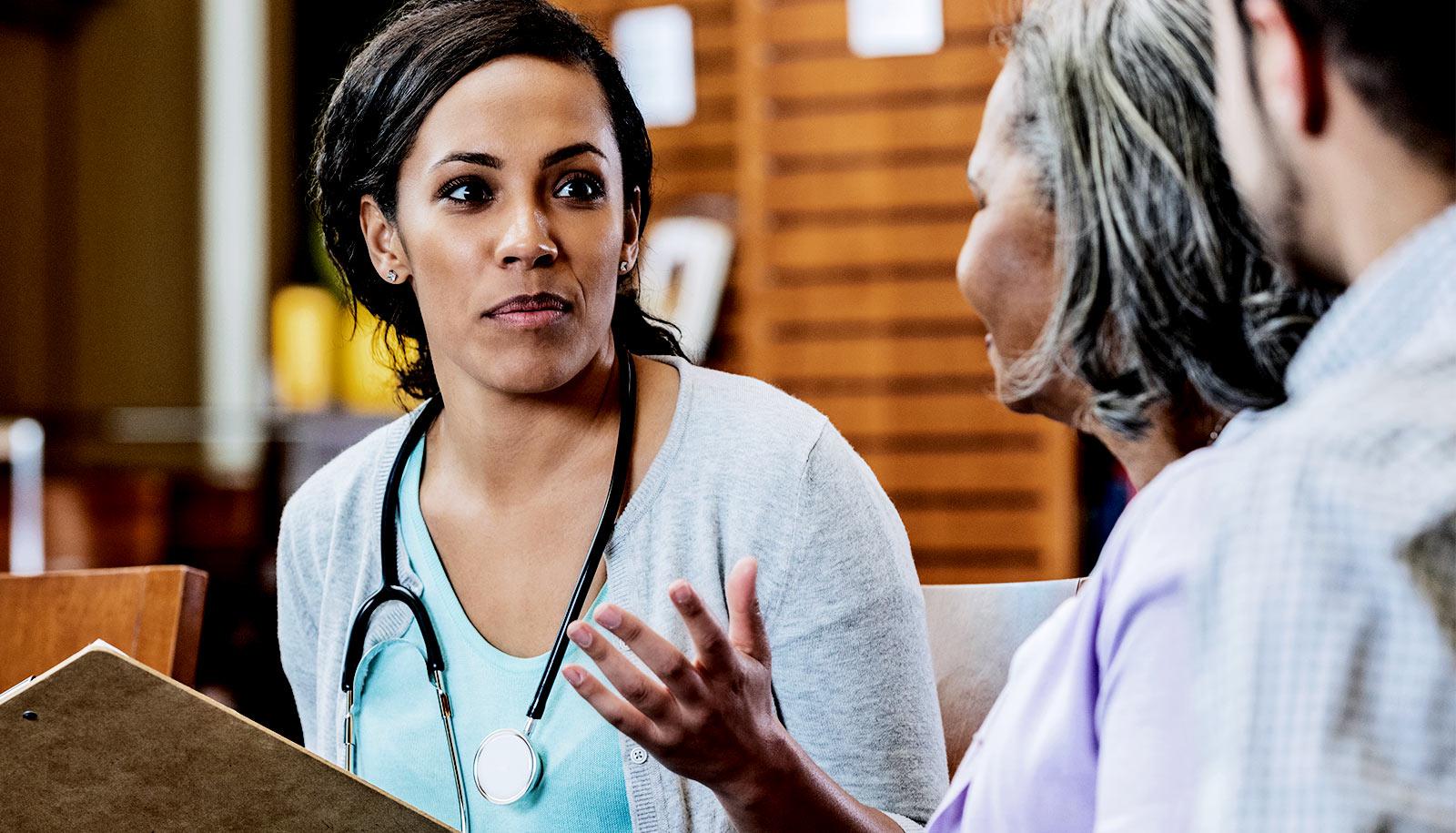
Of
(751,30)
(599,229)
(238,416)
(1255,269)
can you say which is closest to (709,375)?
(599,229)

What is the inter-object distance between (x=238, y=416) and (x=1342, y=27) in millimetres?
6558

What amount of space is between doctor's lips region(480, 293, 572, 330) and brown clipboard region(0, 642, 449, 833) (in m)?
0.56

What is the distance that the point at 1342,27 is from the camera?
1.82 ft

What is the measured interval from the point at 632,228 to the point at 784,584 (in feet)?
1.53

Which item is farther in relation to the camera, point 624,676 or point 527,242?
point 527,242

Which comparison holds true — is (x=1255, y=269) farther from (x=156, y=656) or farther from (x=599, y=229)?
(x=156, y=656)

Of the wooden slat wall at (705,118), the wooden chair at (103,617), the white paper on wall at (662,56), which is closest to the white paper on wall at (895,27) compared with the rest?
the wooden slat wall at (705,118)

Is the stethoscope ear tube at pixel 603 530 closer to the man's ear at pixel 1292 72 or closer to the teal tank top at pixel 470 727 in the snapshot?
the teal tank top at pixel 470 727

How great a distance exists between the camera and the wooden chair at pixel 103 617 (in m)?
1.38

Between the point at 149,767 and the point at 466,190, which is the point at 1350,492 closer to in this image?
the point at 149,767

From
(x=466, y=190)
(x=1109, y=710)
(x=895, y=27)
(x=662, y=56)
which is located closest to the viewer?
(x=1109, y=710)

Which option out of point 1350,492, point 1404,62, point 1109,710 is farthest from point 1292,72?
point 1109,710

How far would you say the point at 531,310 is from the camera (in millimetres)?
1396

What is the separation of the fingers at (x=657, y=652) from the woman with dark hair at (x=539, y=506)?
0.98ft
